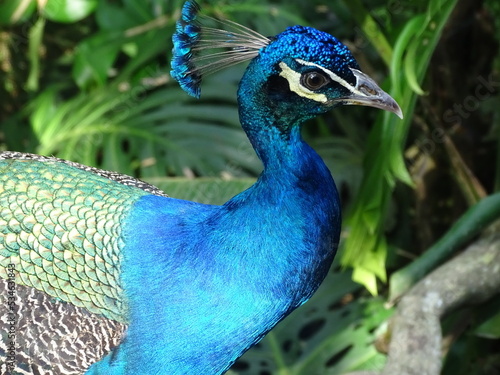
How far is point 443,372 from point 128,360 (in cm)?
121

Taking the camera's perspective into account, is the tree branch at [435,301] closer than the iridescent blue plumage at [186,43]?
No

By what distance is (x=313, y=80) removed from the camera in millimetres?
1124

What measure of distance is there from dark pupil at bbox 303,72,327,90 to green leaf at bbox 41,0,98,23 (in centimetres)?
145

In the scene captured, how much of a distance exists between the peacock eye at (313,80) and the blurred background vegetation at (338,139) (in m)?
0.79

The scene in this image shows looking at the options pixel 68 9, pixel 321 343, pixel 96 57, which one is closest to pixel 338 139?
pixel 321 343

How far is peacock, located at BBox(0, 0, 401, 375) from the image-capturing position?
1196 millimetres

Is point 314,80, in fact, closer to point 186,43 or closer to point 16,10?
point 186,43

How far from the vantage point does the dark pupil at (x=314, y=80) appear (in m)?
1.12

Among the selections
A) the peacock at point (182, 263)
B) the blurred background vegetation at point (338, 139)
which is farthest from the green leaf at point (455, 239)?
the peacock at point (182, 263)

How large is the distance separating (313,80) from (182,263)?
0.36 metres

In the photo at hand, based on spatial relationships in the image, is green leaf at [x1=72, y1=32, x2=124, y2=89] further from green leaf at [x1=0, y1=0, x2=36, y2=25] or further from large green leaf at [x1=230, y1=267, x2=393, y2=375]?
large green leaf at [x1=230, y1=267, x2=393, y2=375]

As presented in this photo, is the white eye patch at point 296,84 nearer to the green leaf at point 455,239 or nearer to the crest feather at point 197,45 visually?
the crest feather at point 197,45

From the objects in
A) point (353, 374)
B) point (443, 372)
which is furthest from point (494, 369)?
point (353, 374)

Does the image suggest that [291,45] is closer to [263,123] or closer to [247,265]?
[263,123]
